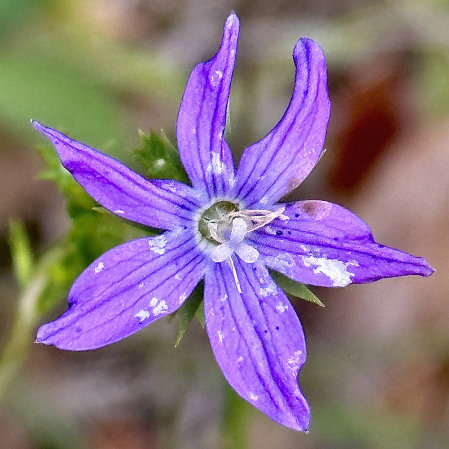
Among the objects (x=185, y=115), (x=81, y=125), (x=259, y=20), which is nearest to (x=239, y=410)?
(x=81, y=125)

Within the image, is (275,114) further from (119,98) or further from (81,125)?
(81,125)

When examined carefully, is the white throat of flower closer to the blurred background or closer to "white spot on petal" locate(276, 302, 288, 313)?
"white spot on petal" locate(276, 302, 288, 313)

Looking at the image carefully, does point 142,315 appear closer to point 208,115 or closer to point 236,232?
point 236,232

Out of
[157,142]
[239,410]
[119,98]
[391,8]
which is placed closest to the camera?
[157,142]

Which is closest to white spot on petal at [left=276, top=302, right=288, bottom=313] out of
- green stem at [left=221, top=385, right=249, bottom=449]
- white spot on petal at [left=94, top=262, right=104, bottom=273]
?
white spot on petal at [left=94, top=262, right=104, bottom=273]

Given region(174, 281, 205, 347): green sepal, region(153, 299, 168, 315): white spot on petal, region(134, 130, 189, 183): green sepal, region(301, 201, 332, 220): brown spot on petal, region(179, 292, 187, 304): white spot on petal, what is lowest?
region(174, 281, 205, 347): green sepal

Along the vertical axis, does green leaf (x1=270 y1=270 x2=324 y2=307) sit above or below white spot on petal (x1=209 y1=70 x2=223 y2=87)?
below

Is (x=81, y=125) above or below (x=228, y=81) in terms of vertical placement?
below

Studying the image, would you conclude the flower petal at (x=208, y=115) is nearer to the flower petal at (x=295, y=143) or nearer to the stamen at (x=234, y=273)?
the flower petal at (x=295, y=143)
